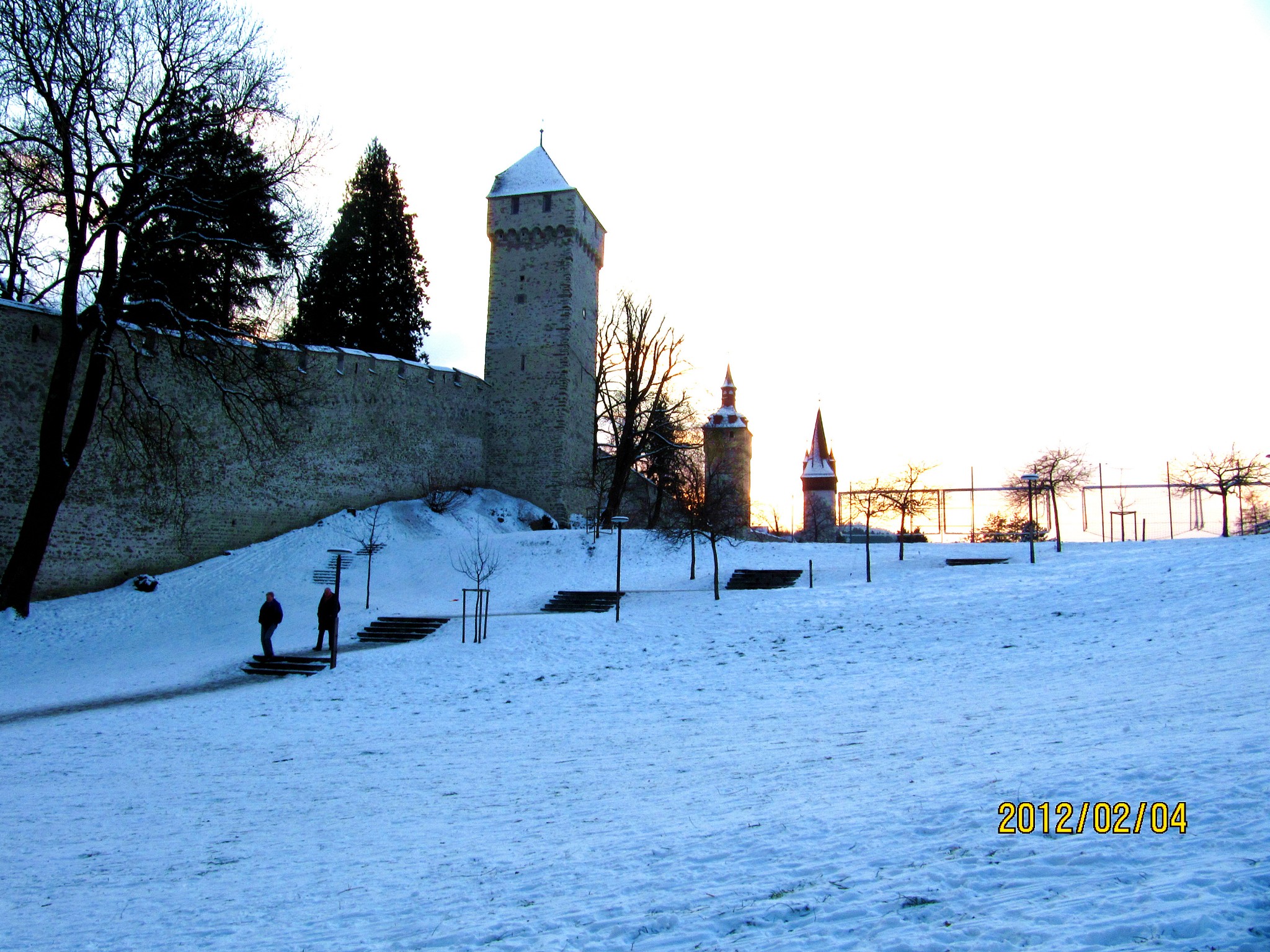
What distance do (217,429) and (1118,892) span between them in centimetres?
2354

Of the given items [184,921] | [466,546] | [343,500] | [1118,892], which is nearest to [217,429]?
[343,500]

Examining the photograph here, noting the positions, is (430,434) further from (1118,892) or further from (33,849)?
(1118,892)

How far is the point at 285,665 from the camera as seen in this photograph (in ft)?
46.6

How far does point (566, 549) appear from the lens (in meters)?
25.9

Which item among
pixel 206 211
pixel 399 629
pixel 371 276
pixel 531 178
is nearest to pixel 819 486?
pixel 531 178

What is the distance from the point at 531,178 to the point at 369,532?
55.2 ft

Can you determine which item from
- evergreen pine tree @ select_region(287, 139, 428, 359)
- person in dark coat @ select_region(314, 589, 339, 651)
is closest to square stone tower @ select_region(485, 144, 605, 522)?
evergreen pine tree @ select_region(287, 139, 428, 359)

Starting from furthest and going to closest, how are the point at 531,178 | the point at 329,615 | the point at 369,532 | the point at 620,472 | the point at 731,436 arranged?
the point at 731,436 → the point at 531,178 → the point at 620,472 → the point at 369,532 → the point at 329,615

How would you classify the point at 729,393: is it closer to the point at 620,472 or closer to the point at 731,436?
the point at 731,436

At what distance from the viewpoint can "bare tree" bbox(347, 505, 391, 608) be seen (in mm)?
24627

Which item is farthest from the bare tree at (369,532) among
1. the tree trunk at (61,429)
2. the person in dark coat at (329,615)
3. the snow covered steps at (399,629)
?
the person in dark coat at (329,615)

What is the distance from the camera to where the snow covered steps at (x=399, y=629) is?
1695 centimetres

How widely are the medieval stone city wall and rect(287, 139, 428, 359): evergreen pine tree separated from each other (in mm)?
6292

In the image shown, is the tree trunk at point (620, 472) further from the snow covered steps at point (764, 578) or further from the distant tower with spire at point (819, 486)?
the distant tower with spire at point (819, 486)
